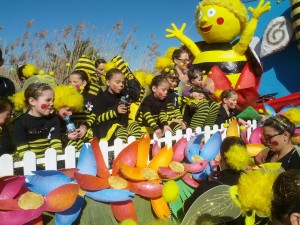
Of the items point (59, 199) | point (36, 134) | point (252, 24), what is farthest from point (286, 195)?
point (252, 24)

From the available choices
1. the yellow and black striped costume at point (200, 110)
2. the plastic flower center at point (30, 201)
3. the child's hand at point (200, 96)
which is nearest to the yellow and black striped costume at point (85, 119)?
the plastic flower center at point (30, 201)

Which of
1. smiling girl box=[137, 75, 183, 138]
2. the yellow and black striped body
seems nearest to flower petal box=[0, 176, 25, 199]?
smiling girl box=[137, 75, 183, 138]

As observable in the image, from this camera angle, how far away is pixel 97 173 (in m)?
2.39

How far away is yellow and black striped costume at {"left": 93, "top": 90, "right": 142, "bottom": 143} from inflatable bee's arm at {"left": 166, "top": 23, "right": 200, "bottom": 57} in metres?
2.56

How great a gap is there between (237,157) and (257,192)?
709mm

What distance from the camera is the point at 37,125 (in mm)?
2592

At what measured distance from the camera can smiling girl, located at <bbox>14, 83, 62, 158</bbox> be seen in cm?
250

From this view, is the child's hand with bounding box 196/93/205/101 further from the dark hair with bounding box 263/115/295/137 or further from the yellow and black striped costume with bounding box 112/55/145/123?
the dark hair with bounding box 263/115/295/137

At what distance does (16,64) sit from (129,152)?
4148 mm

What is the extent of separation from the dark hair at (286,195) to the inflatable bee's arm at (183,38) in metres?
4.81

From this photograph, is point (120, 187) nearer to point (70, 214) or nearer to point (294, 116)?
point (70, 214)

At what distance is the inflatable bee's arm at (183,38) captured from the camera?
19.2 feet

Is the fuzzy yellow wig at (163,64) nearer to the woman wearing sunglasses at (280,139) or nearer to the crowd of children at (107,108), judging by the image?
the crowd of children at (107,108)

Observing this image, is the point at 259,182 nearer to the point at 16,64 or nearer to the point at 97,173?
the point at 97,173
